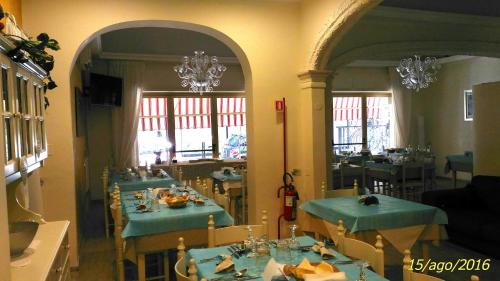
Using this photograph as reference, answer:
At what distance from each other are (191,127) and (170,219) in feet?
18.8

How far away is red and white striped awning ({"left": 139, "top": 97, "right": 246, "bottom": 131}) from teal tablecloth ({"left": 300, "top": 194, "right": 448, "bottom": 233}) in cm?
564

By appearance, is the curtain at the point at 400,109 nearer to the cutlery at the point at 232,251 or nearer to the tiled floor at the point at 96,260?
the tiled floor at the point at 96,260

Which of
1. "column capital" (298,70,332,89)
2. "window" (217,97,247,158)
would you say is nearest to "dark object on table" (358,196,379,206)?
"column capital" (298,70,332,89)

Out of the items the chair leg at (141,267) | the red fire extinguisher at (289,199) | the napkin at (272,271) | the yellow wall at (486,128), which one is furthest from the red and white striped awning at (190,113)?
the napkin at (272,271)

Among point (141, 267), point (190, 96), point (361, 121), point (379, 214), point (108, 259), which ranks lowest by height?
point (108, 259)

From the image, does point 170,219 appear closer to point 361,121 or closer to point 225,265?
point 225,265

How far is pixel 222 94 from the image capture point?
8.91m

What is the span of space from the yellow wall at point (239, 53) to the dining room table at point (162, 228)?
3.53ft

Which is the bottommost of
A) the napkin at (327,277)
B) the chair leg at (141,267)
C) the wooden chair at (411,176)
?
the chair leg at (141,267)

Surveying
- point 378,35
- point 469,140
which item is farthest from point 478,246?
point 469,140

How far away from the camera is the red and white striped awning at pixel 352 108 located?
1023 centimetres

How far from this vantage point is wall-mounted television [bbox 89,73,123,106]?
23.9 ft

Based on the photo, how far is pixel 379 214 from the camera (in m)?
3.24

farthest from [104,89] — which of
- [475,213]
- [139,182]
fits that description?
[475,213]
